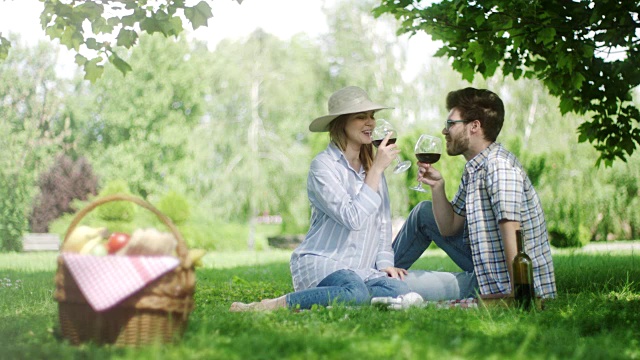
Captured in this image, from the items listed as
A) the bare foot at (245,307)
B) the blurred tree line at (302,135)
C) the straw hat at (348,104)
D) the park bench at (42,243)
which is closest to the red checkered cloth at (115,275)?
the bare foot at (245,307)

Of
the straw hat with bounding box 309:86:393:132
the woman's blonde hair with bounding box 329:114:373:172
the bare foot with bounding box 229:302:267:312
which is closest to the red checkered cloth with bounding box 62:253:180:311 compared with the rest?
the bare foot with bounding box 229:302:267:312

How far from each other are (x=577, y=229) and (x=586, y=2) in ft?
44.2

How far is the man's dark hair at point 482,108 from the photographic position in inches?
196

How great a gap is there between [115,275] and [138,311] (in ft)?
0.57

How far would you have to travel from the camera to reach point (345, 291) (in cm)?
456

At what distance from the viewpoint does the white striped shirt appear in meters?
4.81

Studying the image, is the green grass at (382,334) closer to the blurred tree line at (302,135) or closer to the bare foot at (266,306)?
the bare foot at (266,306)

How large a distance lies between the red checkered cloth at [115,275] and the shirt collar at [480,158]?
2658mm

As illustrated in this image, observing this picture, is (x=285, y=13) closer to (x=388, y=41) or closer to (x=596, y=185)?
(x=388, y=41)

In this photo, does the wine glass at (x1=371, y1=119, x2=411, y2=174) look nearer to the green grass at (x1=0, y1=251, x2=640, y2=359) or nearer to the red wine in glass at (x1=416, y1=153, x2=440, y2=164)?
the red wine in glass at (x1=416, y1=153, x2=440, y2=164)

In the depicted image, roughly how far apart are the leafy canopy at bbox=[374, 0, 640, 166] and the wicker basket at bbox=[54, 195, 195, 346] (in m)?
3.56

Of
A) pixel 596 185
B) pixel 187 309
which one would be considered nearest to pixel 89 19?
pixel 187 309

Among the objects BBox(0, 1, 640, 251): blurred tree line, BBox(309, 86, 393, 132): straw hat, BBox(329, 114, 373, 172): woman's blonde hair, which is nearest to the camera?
BBox(309, 86, 393, 132): straw hat

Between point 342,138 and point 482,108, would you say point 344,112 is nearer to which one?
point 342,138
